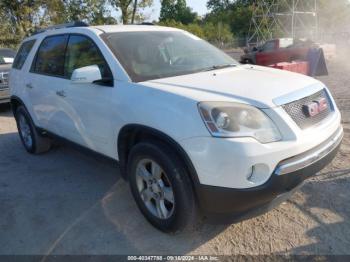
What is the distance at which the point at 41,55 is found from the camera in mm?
4840

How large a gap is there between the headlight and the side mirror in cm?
118

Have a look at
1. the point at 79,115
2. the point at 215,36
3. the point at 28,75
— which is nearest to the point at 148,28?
the point at 79,115

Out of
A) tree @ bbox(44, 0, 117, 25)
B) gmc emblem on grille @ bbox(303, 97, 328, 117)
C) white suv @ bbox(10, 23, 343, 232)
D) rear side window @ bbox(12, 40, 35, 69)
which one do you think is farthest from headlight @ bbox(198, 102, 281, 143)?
tree @ bbox(44, 0, 117, 25)

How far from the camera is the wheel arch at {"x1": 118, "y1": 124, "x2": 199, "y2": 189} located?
2.69 meters

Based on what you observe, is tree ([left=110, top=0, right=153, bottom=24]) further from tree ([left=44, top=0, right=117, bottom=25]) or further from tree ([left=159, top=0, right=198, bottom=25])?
tree ([left=159, top=0, right=198, bottom=25])

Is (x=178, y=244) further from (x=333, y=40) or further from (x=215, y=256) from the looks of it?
(x=333, y=40)

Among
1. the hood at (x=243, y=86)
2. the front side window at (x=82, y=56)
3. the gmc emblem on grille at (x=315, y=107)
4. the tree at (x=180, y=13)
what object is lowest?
the tree at (x=180, y=13)

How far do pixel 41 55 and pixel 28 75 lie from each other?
0.38 meters

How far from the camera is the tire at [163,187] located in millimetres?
2779

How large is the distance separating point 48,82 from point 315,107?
3.08 meters

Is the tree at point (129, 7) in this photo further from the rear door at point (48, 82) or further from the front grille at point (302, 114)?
the front grille at point (302, 114)

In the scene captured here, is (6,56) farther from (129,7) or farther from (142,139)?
(129,7)

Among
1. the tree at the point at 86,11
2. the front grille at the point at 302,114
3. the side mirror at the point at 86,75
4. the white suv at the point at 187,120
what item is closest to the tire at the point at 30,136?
the white suv at the point at 187,120

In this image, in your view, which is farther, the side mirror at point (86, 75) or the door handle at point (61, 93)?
the door handle at point (61, 93)
